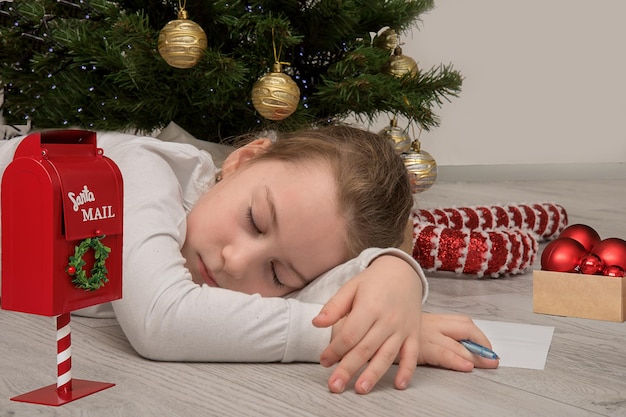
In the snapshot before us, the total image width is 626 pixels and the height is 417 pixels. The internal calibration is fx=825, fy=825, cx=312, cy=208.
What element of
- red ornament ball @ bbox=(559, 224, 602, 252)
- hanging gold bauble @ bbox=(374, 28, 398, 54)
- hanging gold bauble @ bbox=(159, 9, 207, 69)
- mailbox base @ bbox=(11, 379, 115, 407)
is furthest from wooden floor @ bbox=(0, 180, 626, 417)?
hanging gold bauble @ bbox=(374, 28, 398, 54)

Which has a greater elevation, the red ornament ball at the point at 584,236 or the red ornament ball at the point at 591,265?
the red ornament ball at the point at 584,236

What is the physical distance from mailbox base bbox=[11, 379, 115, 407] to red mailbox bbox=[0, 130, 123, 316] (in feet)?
0.39

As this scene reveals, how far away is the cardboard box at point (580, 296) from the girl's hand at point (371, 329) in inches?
19.3

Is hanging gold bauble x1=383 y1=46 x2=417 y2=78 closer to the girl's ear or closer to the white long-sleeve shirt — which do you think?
the girl's ear

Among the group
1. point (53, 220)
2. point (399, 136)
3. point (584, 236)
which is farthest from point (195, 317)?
point (399, 136)

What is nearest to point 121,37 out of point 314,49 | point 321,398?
point 314,49

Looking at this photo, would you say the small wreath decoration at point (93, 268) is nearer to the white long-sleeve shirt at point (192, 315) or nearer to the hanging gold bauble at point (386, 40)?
the white long-sleeve shirt at point (192, 315)

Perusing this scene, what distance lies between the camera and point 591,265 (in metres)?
1.39

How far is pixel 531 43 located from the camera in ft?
13.3

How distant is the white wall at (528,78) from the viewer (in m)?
3.99

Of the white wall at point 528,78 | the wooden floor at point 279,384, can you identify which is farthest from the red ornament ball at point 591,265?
the white wall at point 528,78

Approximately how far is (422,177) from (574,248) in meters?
0.73

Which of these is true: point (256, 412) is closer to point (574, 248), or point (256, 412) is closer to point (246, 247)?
point (246, 247)

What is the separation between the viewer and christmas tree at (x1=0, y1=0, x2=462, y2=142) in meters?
1.66
